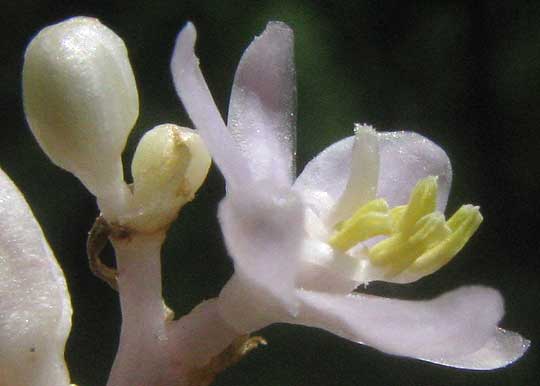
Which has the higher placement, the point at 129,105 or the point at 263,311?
the point at 129,105

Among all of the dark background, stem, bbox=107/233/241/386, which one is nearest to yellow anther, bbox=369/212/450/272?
stem, bbox=107/233/241/386

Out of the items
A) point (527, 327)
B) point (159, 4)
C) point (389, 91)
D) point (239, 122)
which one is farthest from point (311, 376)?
point (239, 122)

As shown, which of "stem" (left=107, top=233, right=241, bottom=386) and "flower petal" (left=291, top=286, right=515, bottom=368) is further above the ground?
"flower petal" (left=291, top=286, right=515, bottom=368)

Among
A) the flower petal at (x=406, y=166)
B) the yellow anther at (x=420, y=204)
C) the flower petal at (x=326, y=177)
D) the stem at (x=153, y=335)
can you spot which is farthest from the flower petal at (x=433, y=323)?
the flower petal at (x=406, y=166)

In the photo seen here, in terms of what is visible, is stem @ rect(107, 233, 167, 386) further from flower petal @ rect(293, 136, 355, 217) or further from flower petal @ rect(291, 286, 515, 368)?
flower petal @ rect(293, 136, 355, 217)

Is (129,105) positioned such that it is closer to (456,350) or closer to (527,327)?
(456,350)

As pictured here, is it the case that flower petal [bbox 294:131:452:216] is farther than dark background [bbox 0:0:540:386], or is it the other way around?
dark background [bbox 0:0:540:386]

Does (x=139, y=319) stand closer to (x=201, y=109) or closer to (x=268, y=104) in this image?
(x=201, y=109)
